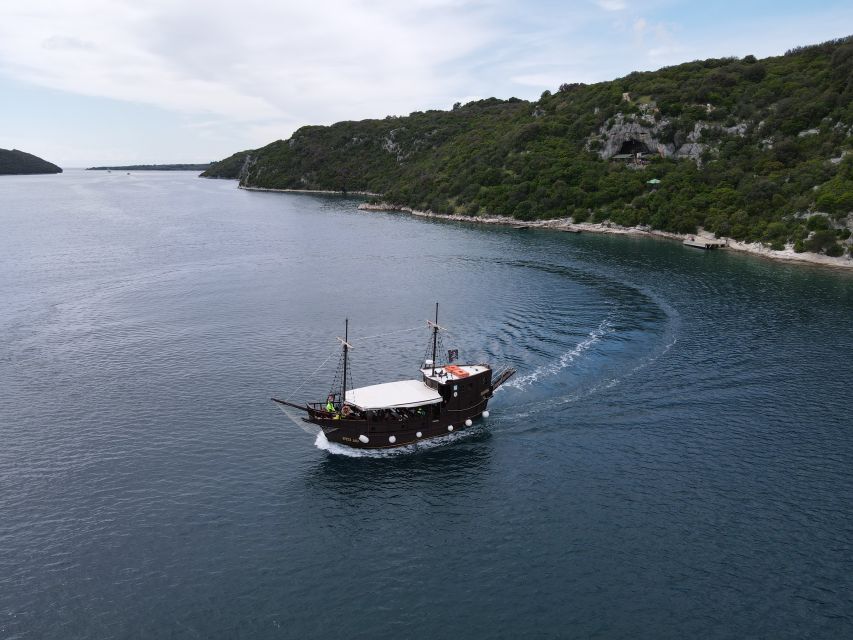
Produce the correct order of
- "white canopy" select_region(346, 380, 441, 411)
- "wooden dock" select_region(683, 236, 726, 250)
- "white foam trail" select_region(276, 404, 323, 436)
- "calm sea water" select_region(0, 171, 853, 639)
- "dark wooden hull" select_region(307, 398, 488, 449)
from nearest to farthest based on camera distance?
"calm sea water" select_region(0, 171, 853, 639) → "dark wooden hull" select_region(307, 398, 488, 449) → "white foam trail" select_region(276, 404, 323, 436) → "white canopy" select_region(346, 380, 441, 411) → "wooden dock" select_region(683, 236, 726, 250)

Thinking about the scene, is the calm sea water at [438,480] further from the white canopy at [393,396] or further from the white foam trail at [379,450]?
the white canopy at [393,396]

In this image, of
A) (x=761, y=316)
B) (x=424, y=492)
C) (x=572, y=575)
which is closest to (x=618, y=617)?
(x=572, y=575)

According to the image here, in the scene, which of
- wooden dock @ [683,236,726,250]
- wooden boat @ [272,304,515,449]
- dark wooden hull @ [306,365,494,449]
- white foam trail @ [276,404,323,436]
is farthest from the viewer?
wooden dock @ [683,236,726,250]

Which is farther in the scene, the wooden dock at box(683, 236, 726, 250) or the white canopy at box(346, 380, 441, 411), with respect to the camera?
the wooden dock at box(683, 236, 726, 250)

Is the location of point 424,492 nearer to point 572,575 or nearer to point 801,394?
point 572,575

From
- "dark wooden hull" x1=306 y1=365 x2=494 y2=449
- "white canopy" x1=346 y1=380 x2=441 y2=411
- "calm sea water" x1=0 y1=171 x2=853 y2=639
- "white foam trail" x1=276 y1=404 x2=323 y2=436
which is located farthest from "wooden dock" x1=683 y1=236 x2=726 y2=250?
"white foam trail" x1=276 y1=404 x2=323 y2=436

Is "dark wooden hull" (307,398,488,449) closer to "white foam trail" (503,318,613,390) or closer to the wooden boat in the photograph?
the wooden boat

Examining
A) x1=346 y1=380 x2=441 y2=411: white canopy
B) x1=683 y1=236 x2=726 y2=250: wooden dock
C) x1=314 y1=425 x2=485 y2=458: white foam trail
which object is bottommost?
x1=314 y1=425 x2=485 y2=458: white foam trail

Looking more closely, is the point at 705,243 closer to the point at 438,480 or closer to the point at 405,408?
the point at 405,408
